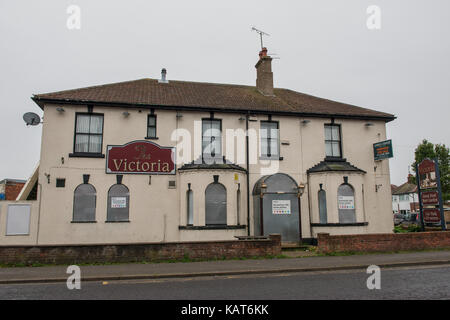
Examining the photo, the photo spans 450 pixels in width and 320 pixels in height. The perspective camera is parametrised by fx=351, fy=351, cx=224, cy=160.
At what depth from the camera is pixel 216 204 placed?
667 inches

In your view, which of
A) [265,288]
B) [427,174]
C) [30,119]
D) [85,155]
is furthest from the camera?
[427,174]

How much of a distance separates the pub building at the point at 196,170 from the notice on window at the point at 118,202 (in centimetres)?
5

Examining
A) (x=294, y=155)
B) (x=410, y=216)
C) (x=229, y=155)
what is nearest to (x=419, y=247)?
(x=294, y=155)

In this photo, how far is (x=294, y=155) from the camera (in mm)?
18766

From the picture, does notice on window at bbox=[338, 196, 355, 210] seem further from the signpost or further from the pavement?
the pavement

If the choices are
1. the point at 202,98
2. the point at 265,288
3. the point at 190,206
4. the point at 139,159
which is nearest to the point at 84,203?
the point at 139,159

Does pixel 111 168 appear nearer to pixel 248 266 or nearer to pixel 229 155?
pixel 229 155

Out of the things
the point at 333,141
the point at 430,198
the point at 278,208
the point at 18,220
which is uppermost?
the point at 333,141

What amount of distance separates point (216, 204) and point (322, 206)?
5.48 m

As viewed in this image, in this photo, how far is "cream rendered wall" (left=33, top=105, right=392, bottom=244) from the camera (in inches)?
637

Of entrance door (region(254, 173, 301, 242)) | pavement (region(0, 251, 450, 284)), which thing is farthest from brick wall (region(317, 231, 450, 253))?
entrance door (region(254, 173, 301, 242))

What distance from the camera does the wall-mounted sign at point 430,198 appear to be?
1698cm

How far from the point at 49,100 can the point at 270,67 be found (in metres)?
13.0

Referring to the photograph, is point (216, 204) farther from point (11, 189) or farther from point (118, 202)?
point (11, 189)
